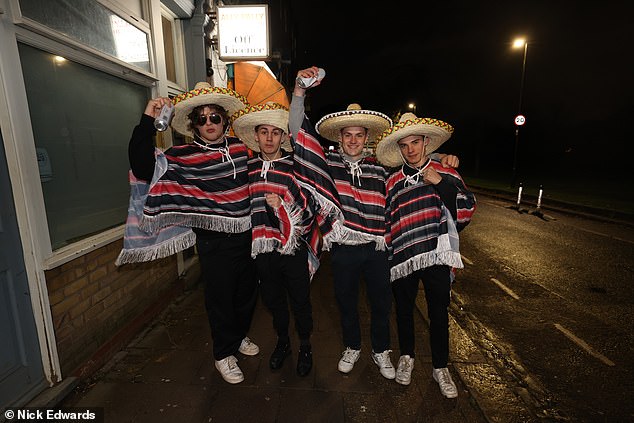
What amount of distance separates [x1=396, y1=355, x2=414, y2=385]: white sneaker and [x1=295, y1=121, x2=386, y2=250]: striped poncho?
1.01 meters

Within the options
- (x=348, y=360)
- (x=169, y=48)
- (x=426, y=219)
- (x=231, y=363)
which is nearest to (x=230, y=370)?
(x=231, y=363)

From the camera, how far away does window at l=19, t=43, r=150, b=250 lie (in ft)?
9.04

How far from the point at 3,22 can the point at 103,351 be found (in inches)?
105

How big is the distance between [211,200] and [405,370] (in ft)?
7.00

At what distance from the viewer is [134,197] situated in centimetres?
277

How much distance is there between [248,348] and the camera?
11.5 feet

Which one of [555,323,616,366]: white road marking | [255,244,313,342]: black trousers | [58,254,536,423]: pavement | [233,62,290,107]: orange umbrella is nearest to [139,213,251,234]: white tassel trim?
[255,244,313,342]: black trousers

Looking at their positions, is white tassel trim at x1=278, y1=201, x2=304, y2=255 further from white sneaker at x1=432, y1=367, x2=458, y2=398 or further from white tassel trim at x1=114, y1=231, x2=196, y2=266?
white sneaker at x1=432, y1=367, x2=458, y2=398

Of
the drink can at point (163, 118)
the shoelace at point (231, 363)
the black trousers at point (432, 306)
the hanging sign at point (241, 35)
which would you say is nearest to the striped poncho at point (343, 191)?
the black trousers at point (432, 306)

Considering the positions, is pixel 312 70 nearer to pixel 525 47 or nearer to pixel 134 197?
pixel 134 197

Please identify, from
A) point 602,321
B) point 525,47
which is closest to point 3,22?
point 602,321

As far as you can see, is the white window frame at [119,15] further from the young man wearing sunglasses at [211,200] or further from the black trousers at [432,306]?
the black trousers at [432,306]

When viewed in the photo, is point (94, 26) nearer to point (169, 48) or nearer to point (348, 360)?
point (169, 48)

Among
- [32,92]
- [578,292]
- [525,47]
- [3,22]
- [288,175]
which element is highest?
[525,47]
